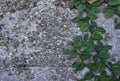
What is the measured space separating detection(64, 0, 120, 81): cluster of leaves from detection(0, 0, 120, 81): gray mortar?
4cm

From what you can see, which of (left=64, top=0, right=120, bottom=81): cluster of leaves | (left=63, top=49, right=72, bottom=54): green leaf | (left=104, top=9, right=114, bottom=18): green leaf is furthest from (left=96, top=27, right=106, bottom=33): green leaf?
(left=63, top=49, right=72, bottom=54): green leaf

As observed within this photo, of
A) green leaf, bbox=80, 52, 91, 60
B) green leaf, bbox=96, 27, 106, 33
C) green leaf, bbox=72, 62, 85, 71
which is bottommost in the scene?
green leaf, bbox=72, 62, 85, 71

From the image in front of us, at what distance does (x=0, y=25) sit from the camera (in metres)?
2.11

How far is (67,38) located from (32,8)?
319 mm

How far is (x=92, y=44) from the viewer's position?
6.36 feet

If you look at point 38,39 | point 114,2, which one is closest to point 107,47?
point 114,2

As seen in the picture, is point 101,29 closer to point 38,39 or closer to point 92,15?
point 92,15

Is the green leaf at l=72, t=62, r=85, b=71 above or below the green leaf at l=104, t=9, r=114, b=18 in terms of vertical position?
below

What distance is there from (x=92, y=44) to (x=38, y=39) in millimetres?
331

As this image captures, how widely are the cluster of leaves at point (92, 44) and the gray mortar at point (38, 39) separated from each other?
38 millimetres

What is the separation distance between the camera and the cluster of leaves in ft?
6.18

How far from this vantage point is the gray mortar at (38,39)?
1949 millimetres

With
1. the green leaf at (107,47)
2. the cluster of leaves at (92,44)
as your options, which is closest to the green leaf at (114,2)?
the cluster of leaves at (92,44)

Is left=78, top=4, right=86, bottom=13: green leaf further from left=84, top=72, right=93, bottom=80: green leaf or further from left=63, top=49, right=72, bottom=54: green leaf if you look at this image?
left=84, top=72, right=93, bottom=80: green leaf
